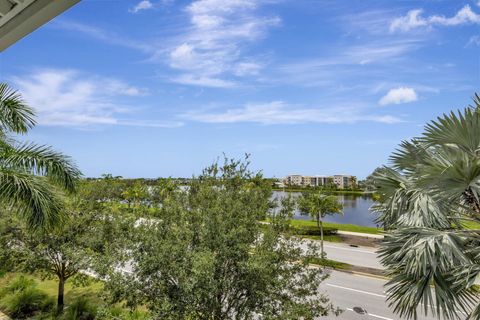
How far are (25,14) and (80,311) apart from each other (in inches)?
500

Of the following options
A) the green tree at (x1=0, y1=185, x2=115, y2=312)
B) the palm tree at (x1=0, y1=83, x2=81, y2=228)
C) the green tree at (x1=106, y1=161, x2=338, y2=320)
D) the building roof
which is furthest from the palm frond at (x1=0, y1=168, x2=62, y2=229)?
the building roof

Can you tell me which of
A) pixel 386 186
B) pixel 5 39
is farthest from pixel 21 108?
pixel 386 186

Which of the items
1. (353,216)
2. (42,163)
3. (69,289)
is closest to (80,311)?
(69,289)

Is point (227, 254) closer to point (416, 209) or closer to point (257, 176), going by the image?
point (257, 176)

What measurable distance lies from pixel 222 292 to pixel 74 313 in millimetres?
7712

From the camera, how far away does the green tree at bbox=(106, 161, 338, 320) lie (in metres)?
6.97

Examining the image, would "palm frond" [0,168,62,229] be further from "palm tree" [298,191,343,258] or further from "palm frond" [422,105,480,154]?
"palm tree" [298,191,343,258]

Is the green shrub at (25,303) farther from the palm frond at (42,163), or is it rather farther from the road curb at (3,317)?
the palm frond at (42,163)

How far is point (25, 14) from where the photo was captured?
10.5 feet

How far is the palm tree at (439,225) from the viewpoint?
5609 millimetres

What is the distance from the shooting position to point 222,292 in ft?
24.7

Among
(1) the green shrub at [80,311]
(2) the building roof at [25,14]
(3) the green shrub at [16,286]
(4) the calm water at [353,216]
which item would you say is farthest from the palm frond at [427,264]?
(4) the calm water at [353,216]

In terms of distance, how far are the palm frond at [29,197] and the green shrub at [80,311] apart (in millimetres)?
5594

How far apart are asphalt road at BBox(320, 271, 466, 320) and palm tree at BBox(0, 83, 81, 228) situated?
11.1 m
